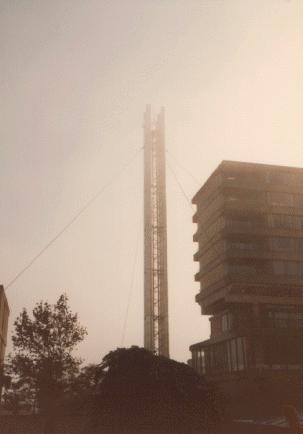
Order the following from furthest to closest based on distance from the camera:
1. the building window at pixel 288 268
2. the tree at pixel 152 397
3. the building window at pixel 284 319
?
1. the building window at pixel 288 268
2. the building window at pixel 284 319
3. the tree at pixel 152 397

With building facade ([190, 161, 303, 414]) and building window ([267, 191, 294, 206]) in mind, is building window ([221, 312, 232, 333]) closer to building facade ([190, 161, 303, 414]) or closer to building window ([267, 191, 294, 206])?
building facade ([190, 161, 303, 414])

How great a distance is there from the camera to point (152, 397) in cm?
813

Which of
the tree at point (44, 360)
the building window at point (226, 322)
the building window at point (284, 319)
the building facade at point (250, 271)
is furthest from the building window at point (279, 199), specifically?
the tree at point (44, 360)

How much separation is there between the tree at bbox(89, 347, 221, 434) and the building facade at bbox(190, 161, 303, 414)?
60.5 m

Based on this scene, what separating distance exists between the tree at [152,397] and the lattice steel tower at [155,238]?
183ft

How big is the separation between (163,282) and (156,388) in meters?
57.8

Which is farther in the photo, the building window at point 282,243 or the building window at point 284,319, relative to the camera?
the building window at point 282,243

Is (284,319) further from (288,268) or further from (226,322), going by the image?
(226,322)

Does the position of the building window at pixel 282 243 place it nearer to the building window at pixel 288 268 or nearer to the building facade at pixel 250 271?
the building facade at pixel 250 271

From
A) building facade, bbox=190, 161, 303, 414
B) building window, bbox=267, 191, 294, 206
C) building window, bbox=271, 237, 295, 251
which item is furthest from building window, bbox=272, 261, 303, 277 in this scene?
building window, bbox=267, 191, 294, 206

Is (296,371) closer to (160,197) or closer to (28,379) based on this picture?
(160,197)

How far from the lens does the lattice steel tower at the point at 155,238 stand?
209 ft

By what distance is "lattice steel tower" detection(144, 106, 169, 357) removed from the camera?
6356 centimetres

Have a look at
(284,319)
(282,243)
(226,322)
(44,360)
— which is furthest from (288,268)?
(44,360)
